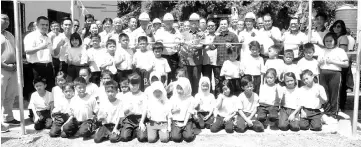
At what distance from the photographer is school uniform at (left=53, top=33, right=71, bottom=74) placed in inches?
216

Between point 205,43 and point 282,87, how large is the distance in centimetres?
138

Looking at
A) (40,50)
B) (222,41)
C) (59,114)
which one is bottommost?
(59,114)

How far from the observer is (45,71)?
5199mm

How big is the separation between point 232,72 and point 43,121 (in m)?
2.82

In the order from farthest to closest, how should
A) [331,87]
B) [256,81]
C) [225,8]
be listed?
[225,8], [256,81], [331,87]

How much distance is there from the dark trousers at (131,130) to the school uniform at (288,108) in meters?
1.92

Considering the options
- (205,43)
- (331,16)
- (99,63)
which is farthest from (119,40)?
(331,16)

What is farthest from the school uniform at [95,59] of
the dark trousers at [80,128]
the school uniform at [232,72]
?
the school uniform at [232,72]

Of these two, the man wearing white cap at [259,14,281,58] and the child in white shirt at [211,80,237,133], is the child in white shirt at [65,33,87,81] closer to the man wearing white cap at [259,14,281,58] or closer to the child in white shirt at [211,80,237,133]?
the child in white shirt at [211,80,237,133]

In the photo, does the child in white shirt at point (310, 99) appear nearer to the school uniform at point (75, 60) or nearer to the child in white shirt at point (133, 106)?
the child in white shirt at point (133, 106)

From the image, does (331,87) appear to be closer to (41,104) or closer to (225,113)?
(225,113)

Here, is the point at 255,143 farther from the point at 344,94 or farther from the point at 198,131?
the point at 344,94

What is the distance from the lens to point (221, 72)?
531cm

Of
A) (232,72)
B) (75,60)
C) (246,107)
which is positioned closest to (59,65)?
(75,60)
